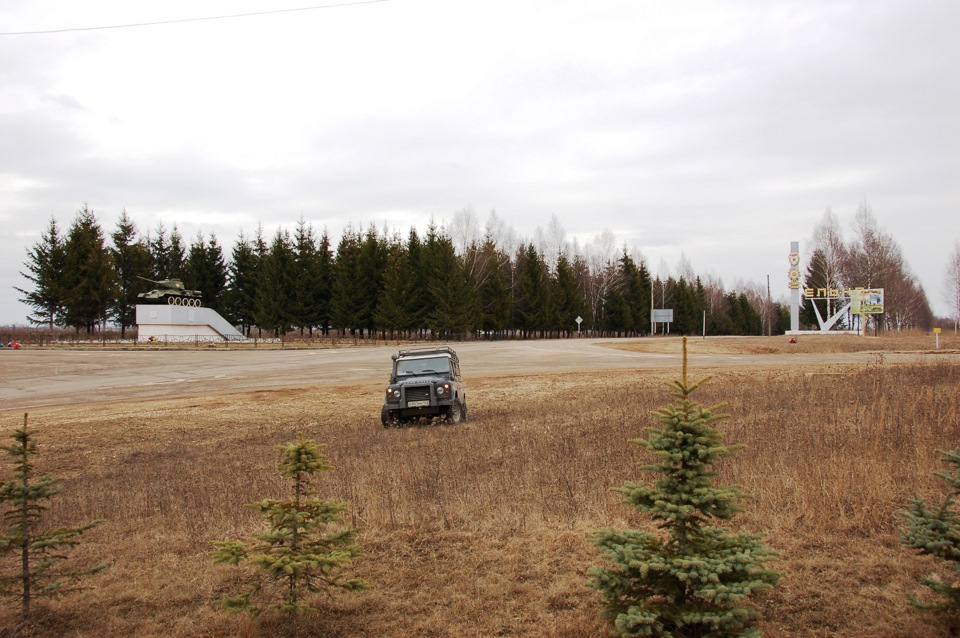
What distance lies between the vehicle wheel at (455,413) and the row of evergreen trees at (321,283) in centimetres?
4919

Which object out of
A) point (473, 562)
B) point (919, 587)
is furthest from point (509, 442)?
point (919, 587)

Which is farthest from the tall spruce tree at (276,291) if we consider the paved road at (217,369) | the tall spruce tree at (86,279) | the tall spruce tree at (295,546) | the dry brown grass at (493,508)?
the tall spruce tree at (295,546)

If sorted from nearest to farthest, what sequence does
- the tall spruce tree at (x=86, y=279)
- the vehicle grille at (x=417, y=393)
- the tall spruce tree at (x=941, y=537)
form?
the tall spruce tree at (x=941, y=537)
the vehicle grille at (x=417, y=393)
the tall spruce tree at (x=86, y=279)

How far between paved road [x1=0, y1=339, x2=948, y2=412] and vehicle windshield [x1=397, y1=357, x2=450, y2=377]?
31.3ft

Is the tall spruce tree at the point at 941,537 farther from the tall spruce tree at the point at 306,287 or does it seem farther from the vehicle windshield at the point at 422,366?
the tall spruce tree at the point at 306,287

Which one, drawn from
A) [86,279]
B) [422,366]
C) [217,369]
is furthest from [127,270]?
[422,366]

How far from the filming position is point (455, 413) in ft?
49.3

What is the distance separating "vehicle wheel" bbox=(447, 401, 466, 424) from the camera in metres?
14.9

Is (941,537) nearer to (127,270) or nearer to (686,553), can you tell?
(686,553)

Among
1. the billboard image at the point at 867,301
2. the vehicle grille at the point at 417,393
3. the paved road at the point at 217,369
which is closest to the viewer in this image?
the vehicle grille at the point at 417,393

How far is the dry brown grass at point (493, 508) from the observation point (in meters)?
4.74

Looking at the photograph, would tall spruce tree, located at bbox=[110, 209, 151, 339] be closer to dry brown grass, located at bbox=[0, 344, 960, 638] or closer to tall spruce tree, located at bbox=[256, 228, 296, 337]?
tall spruce tree, located at bbox=[256, 228, 296, 337]

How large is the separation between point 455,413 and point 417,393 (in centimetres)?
103

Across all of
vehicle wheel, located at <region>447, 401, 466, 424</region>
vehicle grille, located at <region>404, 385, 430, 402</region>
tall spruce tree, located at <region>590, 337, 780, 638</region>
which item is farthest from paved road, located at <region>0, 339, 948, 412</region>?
tall spruce tree, located at <region>590, 337, 780, 638</region>
